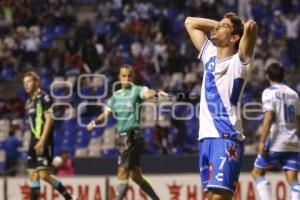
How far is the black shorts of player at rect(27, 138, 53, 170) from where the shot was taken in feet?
42.6

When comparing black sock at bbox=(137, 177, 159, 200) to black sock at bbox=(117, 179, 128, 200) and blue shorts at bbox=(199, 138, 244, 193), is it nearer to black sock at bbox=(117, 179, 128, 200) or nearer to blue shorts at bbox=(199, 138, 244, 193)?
black sock at bbox=(117, 179, 128, 200)

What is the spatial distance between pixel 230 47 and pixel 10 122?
44.0 feet

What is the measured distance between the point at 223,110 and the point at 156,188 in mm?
6147

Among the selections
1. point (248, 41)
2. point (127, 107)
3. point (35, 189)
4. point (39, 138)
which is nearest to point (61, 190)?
point (35, 189)

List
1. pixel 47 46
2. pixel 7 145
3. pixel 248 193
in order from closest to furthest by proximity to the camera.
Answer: pixel 248 193 < pixel 7 145 < pixel 47 46

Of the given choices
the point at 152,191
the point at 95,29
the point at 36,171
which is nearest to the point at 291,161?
the point at 152,191

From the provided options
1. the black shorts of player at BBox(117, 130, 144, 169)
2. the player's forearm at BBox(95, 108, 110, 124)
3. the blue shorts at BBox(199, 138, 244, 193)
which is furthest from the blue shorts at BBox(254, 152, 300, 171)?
the blue shorts at BBox(199, 138, 244, 193)

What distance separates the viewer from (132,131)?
13.2 meters

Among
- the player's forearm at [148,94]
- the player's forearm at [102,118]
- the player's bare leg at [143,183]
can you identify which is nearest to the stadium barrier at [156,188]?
the player's bare leg at [143,183]

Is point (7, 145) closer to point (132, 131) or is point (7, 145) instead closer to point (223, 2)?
point (132, 131)

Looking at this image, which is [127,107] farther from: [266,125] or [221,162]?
[221,162]

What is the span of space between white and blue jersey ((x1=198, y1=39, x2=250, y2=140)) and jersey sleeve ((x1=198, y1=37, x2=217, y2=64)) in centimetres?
14

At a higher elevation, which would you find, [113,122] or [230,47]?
[230,47]

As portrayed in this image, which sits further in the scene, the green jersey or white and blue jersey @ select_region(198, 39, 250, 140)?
the green jersey
